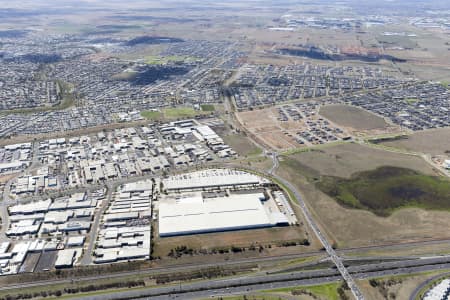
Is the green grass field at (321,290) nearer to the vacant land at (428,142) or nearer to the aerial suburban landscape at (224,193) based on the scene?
the aerial suburban landscape at (224,193)

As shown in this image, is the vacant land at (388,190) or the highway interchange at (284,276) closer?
the highway interchange at (284,276)

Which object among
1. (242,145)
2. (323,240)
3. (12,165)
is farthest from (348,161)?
(12,165)

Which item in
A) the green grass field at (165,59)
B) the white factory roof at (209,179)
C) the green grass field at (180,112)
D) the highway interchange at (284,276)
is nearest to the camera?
the highway interchange at (284,276)

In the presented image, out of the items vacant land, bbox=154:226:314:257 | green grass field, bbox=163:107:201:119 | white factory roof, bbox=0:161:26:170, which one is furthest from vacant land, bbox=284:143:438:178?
white factory roof, bbox=0:161:26:170

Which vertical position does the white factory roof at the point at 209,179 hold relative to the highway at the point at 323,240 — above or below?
above

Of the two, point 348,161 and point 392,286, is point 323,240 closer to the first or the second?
point 392,286

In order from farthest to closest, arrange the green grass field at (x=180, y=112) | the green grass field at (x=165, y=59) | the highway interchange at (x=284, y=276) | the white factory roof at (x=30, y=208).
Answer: the green grass field at (x=165, y=59)
the green grass field at (x=180, y=112)
the white factory roof at (x=30, y=208)
the highway interchange at (x=284, y=276)

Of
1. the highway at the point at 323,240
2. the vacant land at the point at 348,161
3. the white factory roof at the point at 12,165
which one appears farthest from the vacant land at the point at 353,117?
the white factory roof at the point at 12,165
